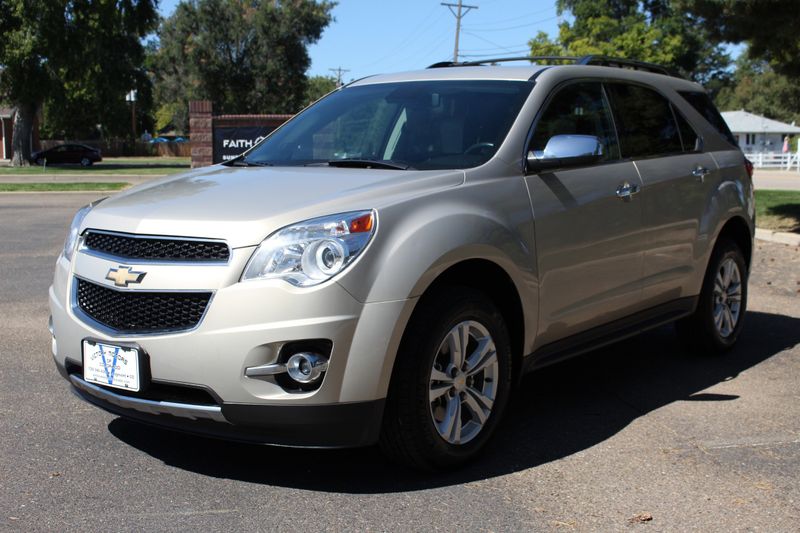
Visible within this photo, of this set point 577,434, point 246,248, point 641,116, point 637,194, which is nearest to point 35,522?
point 246,248

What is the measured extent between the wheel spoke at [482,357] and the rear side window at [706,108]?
9.84 feet

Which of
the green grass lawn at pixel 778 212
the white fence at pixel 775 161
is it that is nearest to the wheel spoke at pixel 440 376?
the green grass lawn at pixel 778 212

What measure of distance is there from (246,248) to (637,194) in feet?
8.61

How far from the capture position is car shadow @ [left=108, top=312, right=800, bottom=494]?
13.9 feet

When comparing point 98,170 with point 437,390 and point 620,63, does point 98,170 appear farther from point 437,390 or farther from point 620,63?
point 437,390

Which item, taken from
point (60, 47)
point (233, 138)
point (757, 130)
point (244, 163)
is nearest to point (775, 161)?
point (757, 130)

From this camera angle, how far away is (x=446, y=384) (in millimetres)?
4148

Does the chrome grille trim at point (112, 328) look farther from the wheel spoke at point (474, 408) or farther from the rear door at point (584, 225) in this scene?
the rear door at point (584, 225)

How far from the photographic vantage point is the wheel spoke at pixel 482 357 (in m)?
4.27

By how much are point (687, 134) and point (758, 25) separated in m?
8.50

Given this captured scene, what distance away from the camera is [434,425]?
4.07 metres

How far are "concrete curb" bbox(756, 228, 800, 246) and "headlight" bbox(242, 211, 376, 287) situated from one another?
10.5 m

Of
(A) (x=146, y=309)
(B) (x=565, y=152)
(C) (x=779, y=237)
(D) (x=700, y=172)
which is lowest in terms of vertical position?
(C) (x=779, y=237)

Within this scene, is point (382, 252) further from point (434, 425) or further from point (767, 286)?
point (767, 286)
